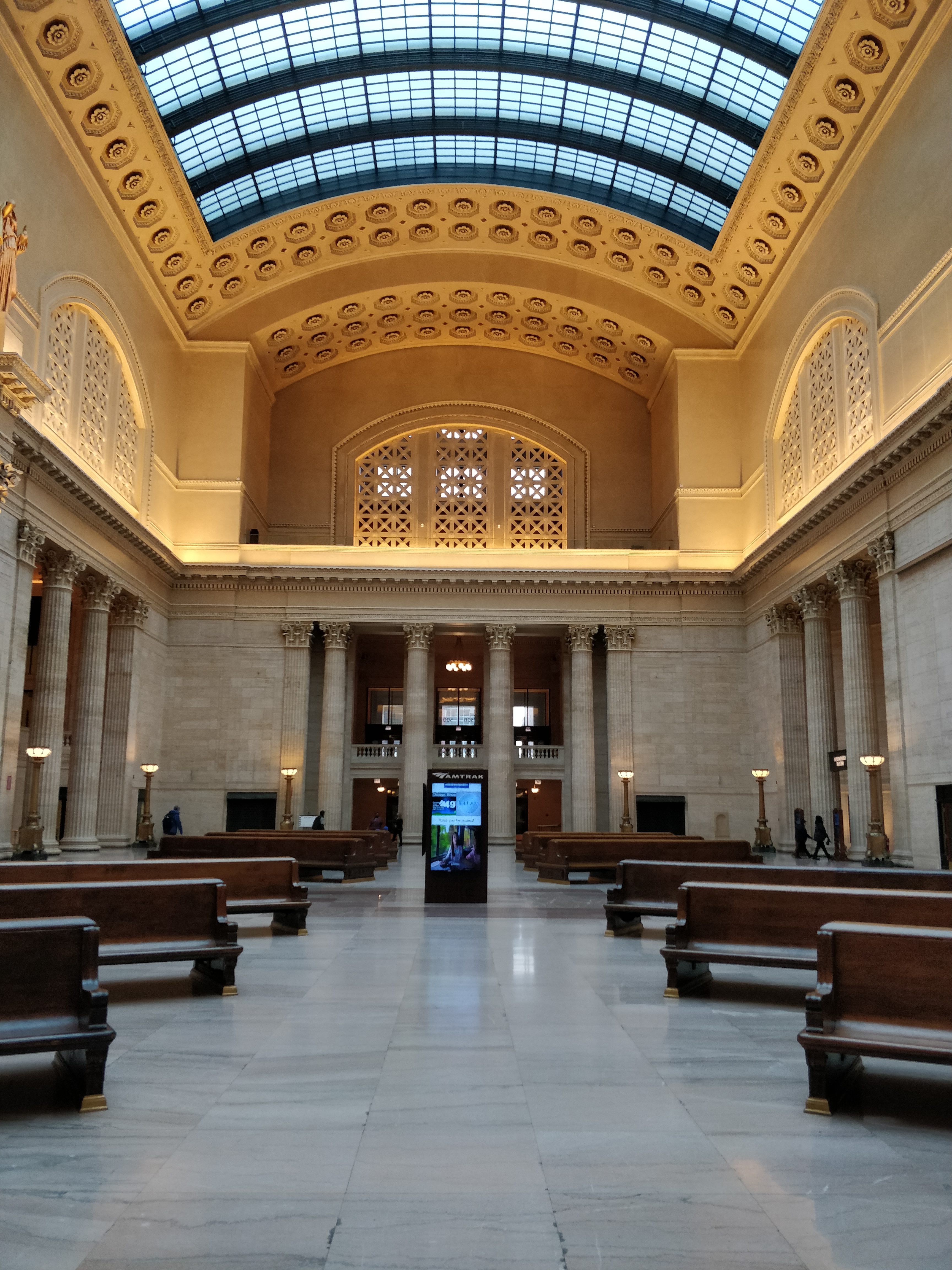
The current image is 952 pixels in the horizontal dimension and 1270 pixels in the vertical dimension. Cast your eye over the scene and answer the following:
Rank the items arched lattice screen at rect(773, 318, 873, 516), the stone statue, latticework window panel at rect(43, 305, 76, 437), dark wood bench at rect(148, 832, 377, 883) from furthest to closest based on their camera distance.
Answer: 1. arched lattice screen at rect(773, 318, 873, 516)
2. latticework window panel at rect(43, 305, 76, 437)
3. the stone statue
4. dark wood bench at rect(148, 832, 377, 883)

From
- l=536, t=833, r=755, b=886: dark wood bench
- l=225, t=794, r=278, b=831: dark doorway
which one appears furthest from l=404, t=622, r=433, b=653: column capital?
l=536, t=833, r=755, b=886: dark wood bench

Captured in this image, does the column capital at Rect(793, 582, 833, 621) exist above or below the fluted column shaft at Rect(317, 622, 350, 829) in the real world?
above

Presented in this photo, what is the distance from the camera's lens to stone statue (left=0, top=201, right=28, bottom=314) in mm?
18891

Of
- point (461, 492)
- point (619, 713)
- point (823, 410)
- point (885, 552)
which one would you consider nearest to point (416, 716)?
point (619, 713)

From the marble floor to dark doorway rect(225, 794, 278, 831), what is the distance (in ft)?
83.3

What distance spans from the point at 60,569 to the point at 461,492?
54.2 ft

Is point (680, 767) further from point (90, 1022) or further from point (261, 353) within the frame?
point (90, 1022)

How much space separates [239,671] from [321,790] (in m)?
4.80

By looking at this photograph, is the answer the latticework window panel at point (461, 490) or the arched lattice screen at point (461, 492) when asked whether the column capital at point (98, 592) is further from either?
the latticework window panel at point (461, 490)

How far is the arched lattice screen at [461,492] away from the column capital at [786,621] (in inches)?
386

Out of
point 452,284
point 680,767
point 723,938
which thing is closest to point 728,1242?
point 723,938

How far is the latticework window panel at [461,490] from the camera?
123 ft

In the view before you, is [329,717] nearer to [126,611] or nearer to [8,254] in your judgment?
[126,611]

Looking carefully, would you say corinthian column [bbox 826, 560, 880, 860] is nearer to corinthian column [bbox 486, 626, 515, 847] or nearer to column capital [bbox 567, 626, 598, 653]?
column capital [bbox 567, 626, 598, 653]
